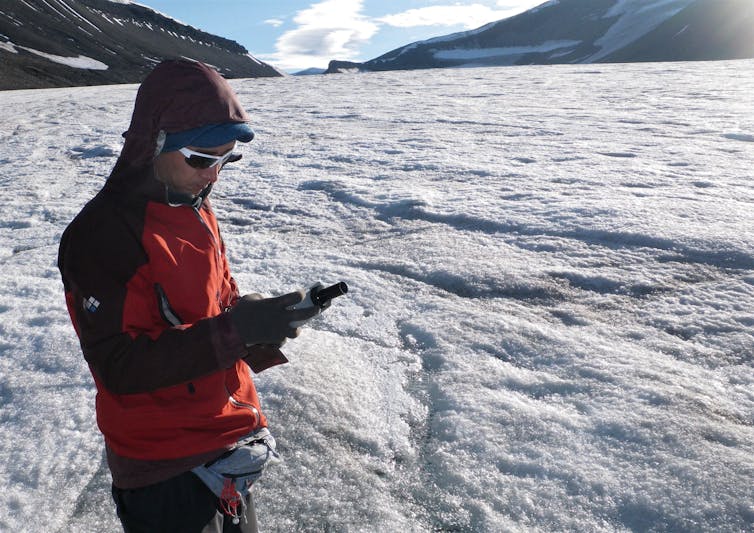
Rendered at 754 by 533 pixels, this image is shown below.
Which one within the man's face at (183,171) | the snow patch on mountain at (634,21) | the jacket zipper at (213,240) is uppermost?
the man's face at (183,171)

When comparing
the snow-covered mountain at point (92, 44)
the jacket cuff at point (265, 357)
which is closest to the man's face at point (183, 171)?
the jacket cuff at point (265, 357)

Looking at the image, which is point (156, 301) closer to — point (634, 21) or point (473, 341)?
point (473, 341)

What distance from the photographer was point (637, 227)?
14.0 ft

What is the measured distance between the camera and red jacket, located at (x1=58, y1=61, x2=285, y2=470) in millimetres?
1318

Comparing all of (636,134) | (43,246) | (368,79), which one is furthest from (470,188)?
(368,79)

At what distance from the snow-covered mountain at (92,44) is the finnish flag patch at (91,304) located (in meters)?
49.3

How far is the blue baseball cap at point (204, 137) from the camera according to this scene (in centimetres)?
148

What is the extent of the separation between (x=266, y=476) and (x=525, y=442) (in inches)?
40.0

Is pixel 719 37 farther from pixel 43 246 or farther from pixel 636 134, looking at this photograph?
pixel 43 246

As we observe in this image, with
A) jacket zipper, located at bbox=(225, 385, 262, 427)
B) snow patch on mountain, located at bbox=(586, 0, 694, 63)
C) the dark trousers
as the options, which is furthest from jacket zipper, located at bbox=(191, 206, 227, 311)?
snow patch on mountain, located at bbox=(586, 0, 694, 63)

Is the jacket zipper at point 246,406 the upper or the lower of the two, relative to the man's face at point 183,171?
lower

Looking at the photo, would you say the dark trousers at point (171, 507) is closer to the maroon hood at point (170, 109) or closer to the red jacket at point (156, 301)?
the red jacket at point (156, 301)

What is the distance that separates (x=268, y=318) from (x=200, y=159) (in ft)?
1.64

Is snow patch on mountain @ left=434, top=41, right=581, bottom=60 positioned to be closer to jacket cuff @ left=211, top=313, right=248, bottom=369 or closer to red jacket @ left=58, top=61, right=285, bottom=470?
red jacket @ left=58, top=61, right=285, bottom=470
